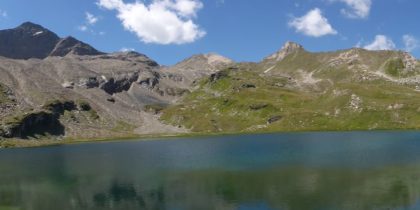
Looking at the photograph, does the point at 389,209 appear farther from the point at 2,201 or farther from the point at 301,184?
the point at 2,201

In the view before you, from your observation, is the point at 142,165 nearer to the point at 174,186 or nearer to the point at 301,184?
the point at 174,186

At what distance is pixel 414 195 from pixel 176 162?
249 feet

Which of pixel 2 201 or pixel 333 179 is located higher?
pixel 333 179

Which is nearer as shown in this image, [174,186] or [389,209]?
[389,209]

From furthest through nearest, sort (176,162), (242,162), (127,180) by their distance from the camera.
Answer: (176,162), (242,162), (127,180)

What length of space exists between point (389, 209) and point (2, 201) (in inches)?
2699

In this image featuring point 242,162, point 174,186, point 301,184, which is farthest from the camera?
point 242,162

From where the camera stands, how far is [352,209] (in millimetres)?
63312

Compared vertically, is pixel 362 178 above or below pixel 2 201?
above

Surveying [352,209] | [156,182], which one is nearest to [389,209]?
[352,209]

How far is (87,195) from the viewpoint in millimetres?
87375

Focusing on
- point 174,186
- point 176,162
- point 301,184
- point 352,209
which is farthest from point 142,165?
point 352,209

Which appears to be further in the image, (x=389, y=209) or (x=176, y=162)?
(x=176, y=162)

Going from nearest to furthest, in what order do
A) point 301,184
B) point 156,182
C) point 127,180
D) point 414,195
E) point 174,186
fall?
point 414,195 → point 301,184 → point 174,186 → point 156,182 → point 127,180
